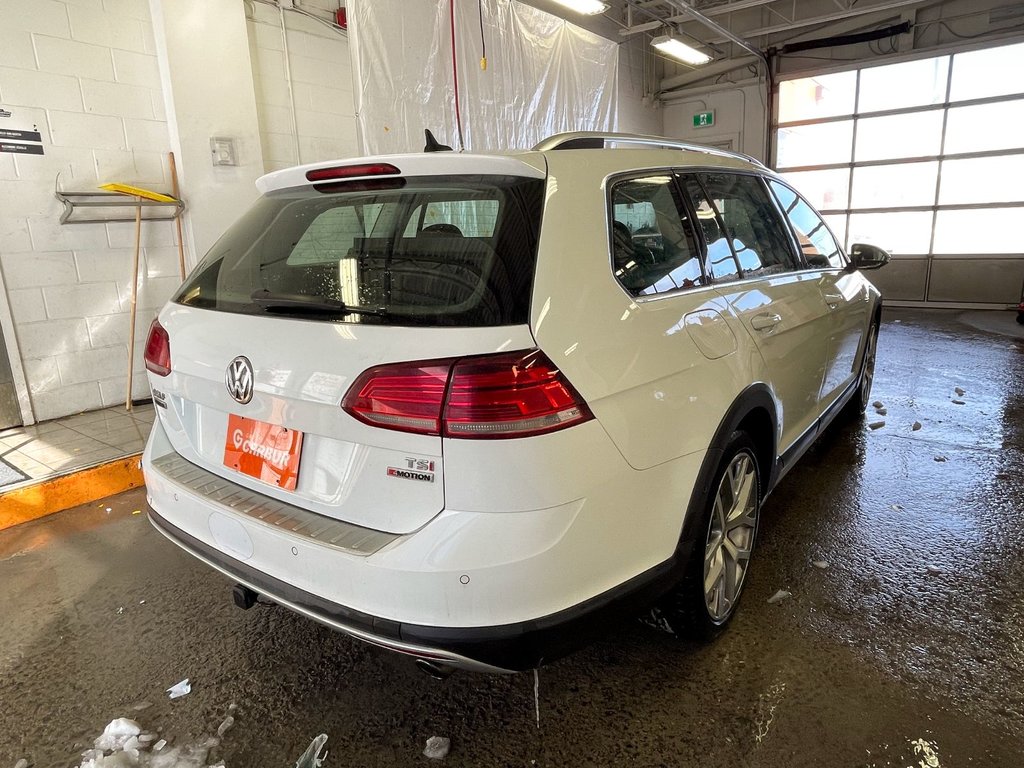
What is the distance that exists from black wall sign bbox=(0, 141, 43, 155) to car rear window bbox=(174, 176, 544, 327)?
10.4ft

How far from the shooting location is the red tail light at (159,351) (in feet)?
6.26

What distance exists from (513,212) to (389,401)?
54cm

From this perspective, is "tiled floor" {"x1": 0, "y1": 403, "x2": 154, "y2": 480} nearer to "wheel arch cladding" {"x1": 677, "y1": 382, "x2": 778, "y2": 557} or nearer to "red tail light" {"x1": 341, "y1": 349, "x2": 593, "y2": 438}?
"red tail light" {"x1": 341, "y1": 349, "x2": 593, "y2": 438}

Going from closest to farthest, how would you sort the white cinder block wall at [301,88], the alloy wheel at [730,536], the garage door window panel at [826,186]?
the alloy wheel at [730,536], the white cinder block wall at [301,88], the garage door window panel at [826,186]

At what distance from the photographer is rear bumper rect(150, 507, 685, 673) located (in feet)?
4.65

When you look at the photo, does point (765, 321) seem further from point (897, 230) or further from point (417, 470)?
point (897, 230)

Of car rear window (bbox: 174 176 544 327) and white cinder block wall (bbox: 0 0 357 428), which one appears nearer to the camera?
car rear window (bbox: 174 176 544 327)

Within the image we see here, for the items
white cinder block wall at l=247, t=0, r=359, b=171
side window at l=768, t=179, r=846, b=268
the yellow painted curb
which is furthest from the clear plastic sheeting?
the yellow painted curb

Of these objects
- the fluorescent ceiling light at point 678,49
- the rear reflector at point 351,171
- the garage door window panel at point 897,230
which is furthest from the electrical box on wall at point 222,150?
the garage door window panel at point 897,230

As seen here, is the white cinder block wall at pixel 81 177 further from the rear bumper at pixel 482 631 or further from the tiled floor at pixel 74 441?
the rear bumper at pixel 482 631

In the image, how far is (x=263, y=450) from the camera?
166 cm

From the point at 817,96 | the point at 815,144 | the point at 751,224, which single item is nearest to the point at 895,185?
the point at 815,144

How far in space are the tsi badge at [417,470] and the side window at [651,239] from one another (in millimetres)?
684

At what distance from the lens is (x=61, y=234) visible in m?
4.41
